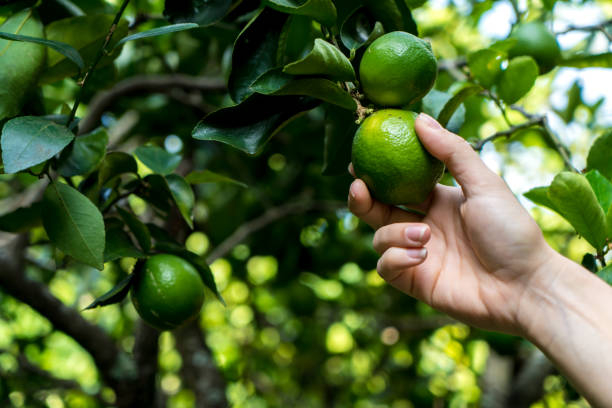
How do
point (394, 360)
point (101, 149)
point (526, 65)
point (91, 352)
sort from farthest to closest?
point (394, 360) < point (91, 352) < point (526, 65) < point (101, 149)

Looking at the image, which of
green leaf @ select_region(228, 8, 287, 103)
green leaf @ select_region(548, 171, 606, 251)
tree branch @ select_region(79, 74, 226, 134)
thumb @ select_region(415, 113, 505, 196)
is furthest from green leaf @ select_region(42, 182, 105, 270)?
tree branch @ select_region(79, 74, 226, 134)

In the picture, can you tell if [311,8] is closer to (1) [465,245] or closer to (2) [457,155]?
(2) [457,155]

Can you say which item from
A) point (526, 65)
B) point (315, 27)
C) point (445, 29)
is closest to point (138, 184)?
point (315, 27)

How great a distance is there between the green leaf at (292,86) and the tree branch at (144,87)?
1.17 m

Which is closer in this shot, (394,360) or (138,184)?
Answer: (138,184)

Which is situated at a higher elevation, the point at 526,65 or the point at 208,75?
the point at 526,65

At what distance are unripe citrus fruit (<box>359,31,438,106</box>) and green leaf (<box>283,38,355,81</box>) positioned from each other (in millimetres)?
45

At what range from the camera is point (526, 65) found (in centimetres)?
109

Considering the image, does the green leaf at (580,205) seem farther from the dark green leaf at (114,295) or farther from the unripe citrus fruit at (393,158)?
the dark green leaf at (114,295)

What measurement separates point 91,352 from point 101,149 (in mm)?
912

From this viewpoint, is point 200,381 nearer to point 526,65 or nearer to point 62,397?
point 62,397

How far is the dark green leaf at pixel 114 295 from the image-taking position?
2.97ft

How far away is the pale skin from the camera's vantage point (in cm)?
87

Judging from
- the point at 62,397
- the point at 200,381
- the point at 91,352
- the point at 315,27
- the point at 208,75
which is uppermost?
the point at 315,27
